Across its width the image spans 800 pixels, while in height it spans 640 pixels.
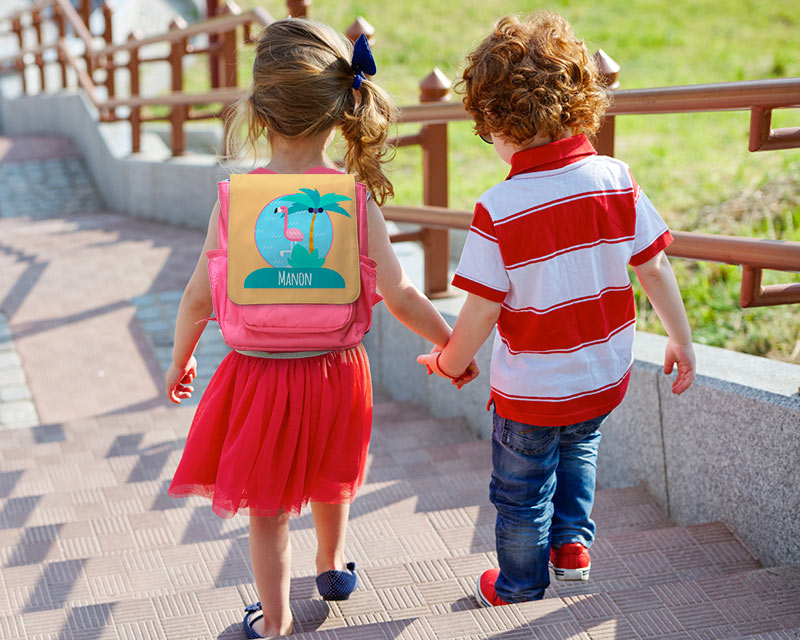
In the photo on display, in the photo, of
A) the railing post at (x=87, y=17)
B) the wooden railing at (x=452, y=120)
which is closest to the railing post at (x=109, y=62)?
the railing post at (x=87, y=17)

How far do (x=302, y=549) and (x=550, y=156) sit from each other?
4.64 ft

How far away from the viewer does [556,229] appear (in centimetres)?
188

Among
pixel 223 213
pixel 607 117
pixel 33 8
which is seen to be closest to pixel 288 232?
pixel 223 213

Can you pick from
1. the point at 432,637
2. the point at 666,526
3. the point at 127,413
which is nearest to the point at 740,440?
the point at 666,526

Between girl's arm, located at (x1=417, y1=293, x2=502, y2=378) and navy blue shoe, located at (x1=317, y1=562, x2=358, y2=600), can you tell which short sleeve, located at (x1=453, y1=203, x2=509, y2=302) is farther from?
navy blue shoe, located at (x1=317, y1=562, x2=358, y2=600)

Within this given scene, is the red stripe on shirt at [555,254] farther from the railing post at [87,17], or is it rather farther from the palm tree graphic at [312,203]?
the railing post at [87,17]

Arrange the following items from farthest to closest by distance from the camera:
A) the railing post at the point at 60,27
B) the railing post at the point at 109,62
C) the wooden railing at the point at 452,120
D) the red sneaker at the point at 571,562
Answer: the railing post at the point at 60,27
the railing post at the point at 109,62
the wooden railing at the point at 452,120
the red sneaker at the point at 571,562

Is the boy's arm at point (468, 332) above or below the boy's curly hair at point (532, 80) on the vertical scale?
below

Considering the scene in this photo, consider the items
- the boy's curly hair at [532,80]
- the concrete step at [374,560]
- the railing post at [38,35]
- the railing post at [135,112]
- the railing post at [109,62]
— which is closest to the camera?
the boy's curly hair at [532,80]

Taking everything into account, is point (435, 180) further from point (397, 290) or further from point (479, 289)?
point (479, 289)

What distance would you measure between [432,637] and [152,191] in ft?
20.7

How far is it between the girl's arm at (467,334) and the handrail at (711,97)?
35.4 inches

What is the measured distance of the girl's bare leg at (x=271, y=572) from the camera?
2.11 metres

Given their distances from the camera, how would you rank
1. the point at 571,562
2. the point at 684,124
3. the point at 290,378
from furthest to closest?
1. the point at 684,124
2. the point at 571,562
3. the point at 290,378
